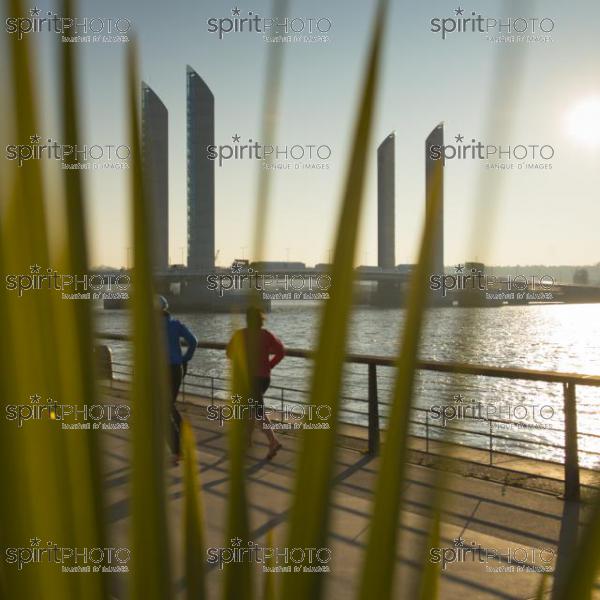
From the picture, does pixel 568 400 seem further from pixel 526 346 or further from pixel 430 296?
pixel 526 346

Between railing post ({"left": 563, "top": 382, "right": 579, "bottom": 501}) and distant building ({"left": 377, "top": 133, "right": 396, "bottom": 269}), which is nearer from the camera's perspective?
distant building ({"left": 377, "top": 133, "right": 396, "bottom": 269})

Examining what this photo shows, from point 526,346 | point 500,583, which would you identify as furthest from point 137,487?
point 526,346

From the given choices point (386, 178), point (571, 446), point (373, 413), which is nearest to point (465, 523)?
point (571, 446)

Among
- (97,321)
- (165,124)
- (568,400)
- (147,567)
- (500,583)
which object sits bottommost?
(500,583)

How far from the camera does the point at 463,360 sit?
13.1 inches

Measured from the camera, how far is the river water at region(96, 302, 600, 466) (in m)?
0.34

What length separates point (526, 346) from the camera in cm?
5016

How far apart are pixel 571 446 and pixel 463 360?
4.56 m

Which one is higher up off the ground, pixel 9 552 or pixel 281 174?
pixel 281 174

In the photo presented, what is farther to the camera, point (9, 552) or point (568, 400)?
point (568, 400)

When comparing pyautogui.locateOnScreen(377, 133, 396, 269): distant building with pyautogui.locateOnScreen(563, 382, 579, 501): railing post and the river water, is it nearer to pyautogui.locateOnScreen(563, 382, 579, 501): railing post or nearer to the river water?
the river water

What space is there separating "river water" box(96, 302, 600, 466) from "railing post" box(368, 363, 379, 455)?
1.31ft

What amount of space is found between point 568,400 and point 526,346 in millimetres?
47702

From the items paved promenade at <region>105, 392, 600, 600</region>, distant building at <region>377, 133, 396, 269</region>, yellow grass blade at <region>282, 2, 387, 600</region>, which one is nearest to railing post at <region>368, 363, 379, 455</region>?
paved promenade at <region>105, 392, 600, 600</region>
